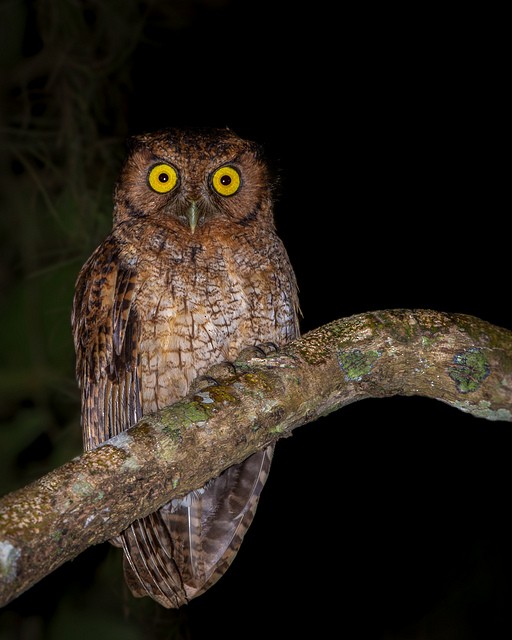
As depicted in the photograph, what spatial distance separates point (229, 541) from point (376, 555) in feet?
9.19

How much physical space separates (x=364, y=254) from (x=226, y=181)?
2.63 meters

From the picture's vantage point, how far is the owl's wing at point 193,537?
2.09m

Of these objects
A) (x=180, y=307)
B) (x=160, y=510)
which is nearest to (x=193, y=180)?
(x=180, y=307)

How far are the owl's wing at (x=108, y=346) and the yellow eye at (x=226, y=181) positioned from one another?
41cm

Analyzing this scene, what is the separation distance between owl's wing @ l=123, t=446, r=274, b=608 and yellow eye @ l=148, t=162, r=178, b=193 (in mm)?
969

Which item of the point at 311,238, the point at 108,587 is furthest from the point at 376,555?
the point at 311,238

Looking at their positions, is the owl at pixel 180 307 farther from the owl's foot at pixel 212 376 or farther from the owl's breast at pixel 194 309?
the owl's foot at pixel 212 376

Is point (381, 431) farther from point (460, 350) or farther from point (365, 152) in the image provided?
point (460, 350)

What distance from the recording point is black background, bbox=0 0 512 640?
4.58 m

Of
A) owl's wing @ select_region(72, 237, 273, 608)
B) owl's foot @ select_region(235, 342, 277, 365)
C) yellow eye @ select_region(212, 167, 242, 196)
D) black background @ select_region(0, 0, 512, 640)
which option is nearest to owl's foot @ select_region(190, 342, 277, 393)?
A: owl's foot @ select_region(235, 342, 277, 365)

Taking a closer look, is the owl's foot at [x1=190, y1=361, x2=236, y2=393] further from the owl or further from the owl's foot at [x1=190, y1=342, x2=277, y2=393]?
the owl

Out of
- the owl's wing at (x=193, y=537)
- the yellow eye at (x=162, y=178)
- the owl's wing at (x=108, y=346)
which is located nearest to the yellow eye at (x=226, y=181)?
the yellow eye at (x=162, y=178)

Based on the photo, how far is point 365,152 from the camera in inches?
191

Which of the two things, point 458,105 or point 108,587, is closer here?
point 108,587
